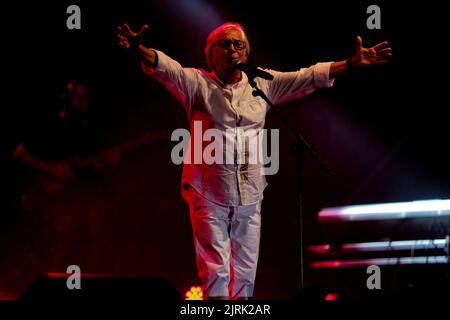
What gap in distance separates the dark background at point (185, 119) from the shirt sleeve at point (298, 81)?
242 centimetres

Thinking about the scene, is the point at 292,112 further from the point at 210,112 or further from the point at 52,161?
the point at 210,112

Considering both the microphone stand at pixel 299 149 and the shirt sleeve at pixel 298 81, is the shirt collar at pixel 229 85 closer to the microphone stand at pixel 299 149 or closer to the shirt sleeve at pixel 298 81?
the microphone stand at pixel 299 149

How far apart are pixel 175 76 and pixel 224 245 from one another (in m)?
1.04

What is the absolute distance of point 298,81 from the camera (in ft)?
11.9

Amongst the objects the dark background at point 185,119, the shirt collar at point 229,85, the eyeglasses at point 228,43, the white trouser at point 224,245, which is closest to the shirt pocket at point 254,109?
the shirt collar at point 229,85

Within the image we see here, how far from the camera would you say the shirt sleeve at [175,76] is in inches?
125

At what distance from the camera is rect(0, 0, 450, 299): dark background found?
19.2ft

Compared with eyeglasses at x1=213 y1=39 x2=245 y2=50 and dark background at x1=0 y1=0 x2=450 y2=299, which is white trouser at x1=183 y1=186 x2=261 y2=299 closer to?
eyeglasses at x1=213 y1=39 x2=245 y2=50

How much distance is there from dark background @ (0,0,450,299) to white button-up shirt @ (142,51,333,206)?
9.24ft

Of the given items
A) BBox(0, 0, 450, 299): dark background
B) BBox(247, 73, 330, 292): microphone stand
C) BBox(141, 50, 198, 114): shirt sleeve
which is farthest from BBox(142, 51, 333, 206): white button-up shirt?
BBox(0, 0, 450, 299): dark background

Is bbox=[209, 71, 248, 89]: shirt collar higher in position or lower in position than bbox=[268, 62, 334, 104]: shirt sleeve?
lower

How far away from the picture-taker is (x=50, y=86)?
6.11 metres
